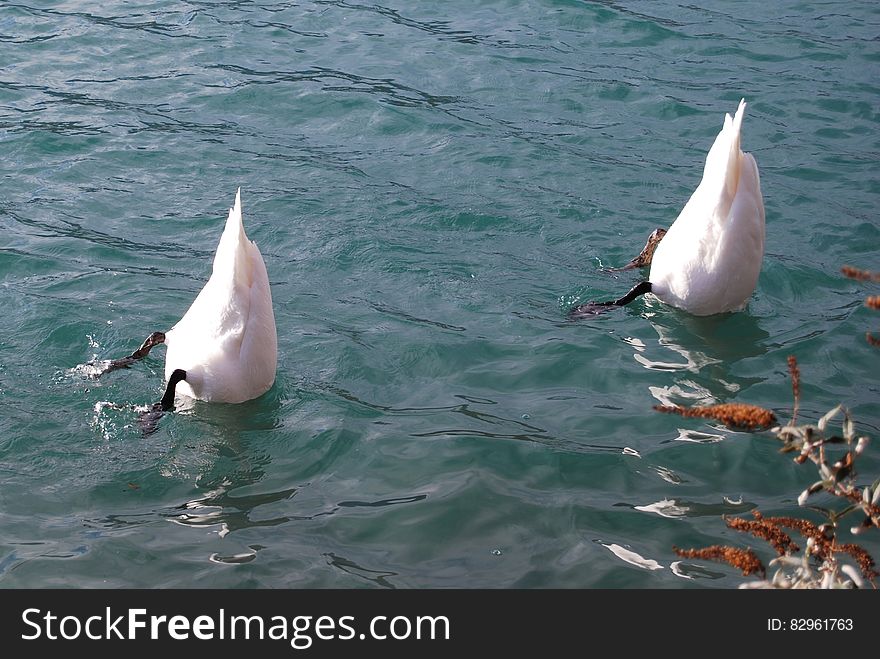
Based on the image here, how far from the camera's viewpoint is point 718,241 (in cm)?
607

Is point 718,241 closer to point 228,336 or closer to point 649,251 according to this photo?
point 649,251

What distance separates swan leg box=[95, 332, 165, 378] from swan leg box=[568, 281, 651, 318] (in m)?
2.41

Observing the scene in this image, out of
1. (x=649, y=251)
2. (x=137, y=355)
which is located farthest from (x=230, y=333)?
(x=649, y=251)

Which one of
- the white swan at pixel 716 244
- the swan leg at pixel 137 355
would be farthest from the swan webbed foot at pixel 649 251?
the swan leg at pixel 137 355

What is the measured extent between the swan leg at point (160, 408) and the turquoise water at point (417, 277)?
74mm

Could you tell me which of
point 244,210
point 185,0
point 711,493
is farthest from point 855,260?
point 185,0

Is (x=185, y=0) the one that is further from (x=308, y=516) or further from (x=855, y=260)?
(x=308, y=516)

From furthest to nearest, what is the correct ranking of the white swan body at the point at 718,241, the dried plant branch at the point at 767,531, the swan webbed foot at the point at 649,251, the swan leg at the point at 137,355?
the swan webbed foot at the point at 649,251
the white swan body at the point at 718,241
the swan leg at the point at 137,355
the dried plant branch at the point at 767,531

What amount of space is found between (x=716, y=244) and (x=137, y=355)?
326 centimetres

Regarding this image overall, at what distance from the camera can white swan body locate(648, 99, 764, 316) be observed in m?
5.93

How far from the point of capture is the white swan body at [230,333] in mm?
5066

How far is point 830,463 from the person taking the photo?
199 inches

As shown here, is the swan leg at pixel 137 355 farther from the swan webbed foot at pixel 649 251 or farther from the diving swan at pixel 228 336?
the swan webbed foot at pixel 649 251

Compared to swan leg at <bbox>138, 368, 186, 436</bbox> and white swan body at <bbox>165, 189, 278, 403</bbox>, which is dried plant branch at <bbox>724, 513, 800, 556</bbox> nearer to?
white swan body at <bbox>165, 189, 278, 403</bbox>
